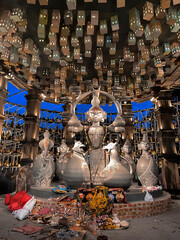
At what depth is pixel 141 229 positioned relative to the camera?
2.77 meters

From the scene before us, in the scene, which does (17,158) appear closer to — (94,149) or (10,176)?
(10,176)

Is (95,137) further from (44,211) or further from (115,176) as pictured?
(44,211)

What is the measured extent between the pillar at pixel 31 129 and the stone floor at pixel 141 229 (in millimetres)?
4578

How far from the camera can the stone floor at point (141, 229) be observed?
247 cm

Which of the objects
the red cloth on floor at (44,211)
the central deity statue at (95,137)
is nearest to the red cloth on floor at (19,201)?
the red cloth on floor at (44,211)

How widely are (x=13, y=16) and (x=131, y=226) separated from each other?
461 centimetres

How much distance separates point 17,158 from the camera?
10461 millimetres

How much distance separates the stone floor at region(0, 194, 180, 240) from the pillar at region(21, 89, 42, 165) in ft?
15.0

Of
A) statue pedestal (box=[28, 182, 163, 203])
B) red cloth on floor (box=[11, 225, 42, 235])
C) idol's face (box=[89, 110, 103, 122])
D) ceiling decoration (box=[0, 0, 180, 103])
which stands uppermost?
ceiling decoration (box=[0, 0, 180, 103])

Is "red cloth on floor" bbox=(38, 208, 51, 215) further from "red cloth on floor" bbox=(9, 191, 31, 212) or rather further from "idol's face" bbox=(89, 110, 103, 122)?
"idol's face" bbox=(89, 110, 103, 122)

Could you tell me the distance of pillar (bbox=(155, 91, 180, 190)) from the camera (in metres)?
7.68

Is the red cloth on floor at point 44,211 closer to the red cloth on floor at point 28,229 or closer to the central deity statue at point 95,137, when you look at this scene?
the red cloth on floor at point 28,229

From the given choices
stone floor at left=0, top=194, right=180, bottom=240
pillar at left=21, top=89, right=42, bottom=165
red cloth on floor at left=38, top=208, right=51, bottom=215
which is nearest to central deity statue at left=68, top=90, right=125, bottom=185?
red cloth on floor at left=38, top=208, right=51, bottom=215

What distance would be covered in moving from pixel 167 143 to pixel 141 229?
19.5 ft
